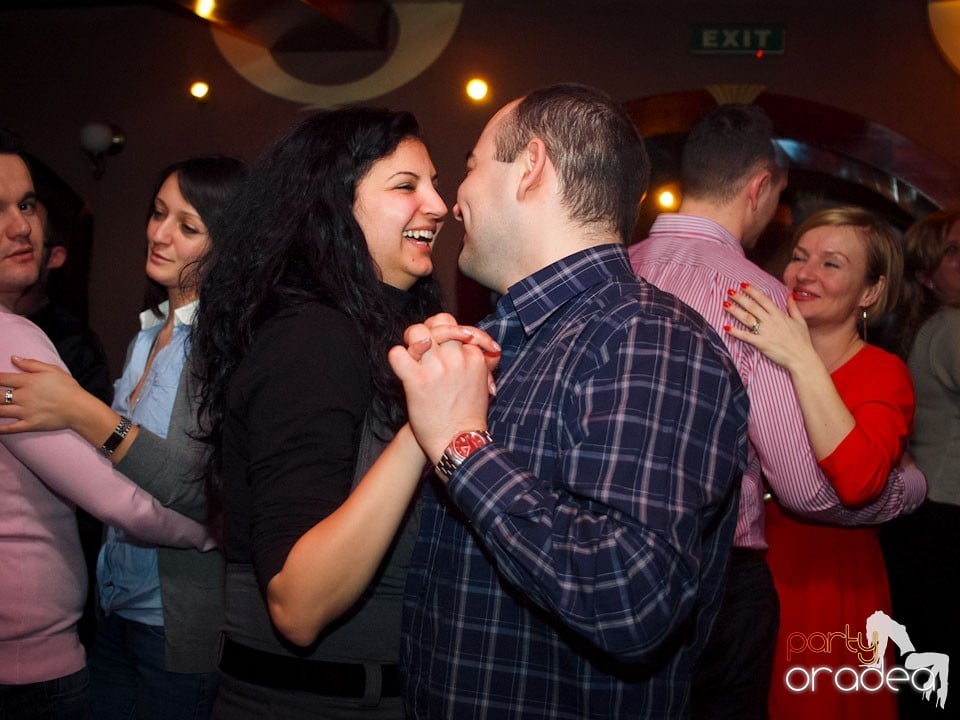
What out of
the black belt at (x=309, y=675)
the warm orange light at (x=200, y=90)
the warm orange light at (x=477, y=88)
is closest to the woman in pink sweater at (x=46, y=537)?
the black belt at (x=309, y=675)

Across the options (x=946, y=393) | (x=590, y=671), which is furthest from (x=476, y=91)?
(x=590, y=671)

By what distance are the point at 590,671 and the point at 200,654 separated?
41.7 inches

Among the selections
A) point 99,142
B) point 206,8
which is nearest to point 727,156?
point 206,8

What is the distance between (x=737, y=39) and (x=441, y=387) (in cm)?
421

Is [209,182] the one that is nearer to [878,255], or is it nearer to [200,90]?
[878,255]

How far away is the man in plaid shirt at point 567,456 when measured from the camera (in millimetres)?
959

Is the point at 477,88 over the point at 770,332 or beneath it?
over

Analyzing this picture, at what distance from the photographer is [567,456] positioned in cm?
103

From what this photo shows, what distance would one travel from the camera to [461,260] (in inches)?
56.0

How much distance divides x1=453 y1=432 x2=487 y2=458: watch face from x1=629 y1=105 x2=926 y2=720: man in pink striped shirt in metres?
1.09

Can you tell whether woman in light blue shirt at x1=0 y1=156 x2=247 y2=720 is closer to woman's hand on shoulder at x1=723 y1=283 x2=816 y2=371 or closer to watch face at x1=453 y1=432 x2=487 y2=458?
watch face at x1=453 y1=432 x2=487 y2=458

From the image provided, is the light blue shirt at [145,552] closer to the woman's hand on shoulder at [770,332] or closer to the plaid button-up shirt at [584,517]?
the plaid button-up shirt at [584,517]

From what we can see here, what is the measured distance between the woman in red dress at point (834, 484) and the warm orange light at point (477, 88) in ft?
8.87

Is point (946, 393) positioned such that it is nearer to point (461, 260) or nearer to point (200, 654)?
point (461, 260)
